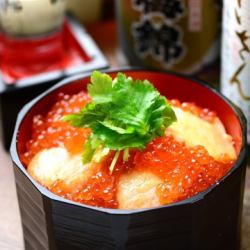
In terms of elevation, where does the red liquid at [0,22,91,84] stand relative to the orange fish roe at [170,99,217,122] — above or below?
below

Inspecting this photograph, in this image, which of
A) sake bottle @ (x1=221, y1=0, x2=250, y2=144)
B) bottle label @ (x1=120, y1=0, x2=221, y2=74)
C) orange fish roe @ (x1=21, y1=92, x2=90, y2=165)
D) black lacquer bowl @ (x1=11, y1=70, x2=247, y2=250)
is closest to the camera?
black lacquer bowl @ (x1=11, y1=70, x2=247, y2=250)

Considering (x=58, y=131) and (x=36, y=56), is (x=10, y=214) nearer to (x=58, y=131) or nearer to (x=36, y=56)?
(x=58, y=131)

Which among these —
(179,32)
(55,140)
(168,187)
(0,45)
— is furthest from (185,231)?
(0,45)

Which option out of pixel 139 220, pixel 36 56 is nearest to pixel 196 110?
pixel 139 220

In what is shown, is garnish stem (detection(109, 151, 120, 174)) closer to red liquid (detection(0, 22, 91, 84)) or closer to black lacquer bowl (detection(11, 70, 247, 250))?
black lacquer bowl (detection(11, 70, 247, 250))

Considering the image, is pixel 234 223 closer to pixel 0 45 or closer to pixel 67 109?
pixel 67 109

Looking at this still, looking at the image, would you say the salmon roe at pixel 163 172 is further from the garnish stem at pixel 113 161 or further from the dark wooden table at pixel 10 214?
the dark wooden table at pixel 10 214

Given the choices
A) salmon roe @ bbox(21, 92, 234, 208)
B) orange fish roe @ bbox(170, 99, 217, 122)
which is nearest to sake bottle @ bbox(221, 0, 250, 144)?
orange fish roe @ bbox(170, 99, 217, 122)
